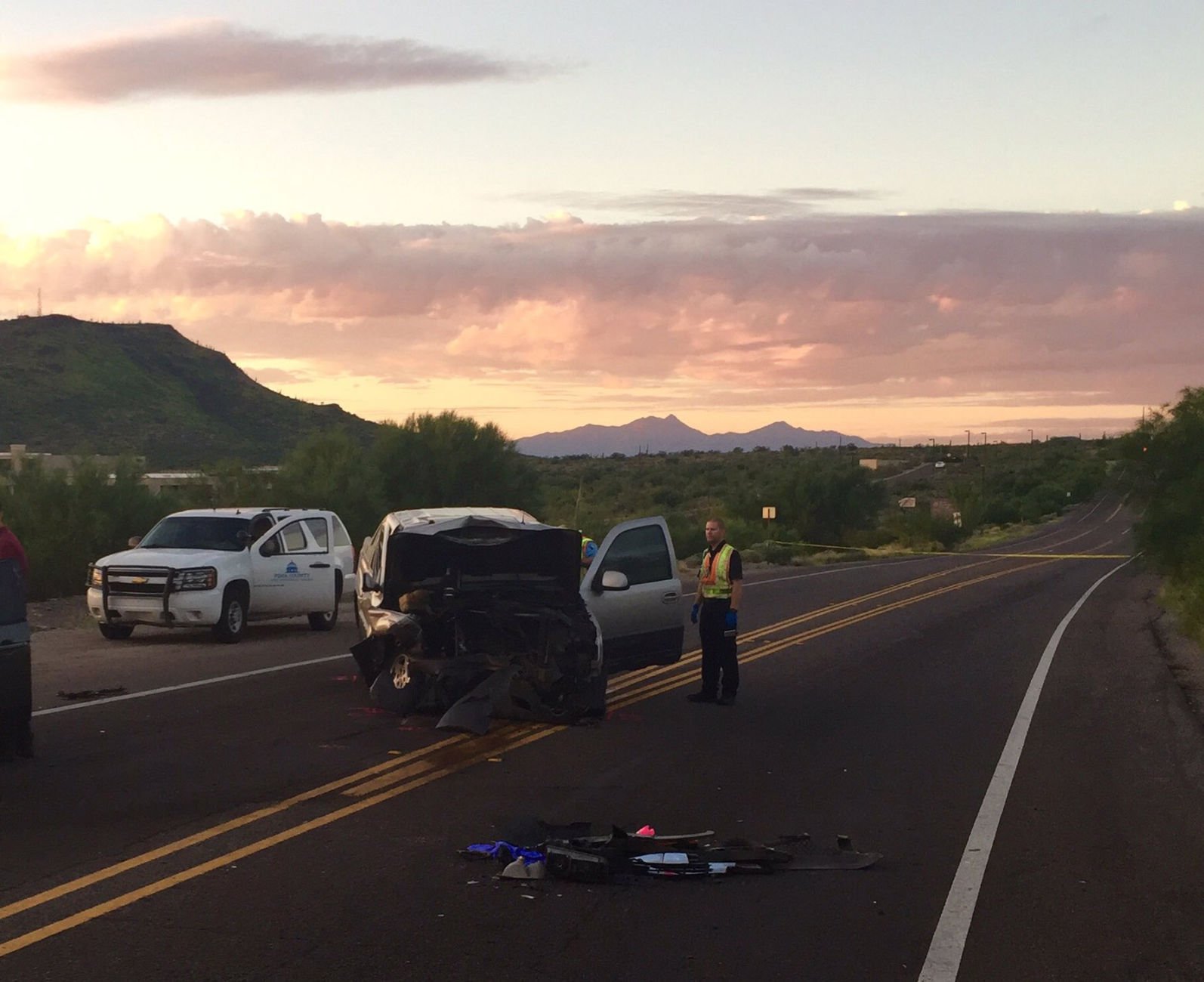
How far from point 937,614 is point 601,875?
22.0 meters

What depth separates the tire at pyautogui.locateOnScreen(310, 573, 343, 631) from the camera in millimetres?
22375

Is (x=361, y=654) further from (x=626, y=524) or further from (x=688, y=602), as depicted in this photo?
(x=688, y=602)

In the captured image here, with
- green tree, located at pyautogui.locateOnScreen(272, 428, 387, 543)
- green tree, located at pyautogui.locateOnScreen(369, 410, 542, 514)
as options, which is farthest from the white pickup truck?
green tree, located at pyautogui.locateOnScreen(369, 410, 542, 514)

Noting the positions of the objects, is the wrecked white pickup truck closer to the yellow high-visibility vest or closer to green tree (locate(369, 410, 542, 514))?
the yellow high-visibility vest

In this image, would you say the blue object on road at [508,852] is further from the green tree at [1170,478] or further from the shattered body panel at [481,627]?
the green tree at [1170,478]

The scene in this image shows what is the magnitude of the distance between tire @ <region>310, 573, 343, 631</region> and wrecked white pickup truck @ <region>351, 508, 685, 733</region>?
718 centimetres

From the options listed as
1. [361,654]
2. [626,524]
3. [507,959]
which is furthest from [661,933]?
[626,524]

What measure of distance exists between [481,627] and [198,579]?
7.65 meters

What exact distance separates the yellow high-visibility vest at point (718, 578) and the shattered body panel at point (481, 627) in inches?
57.9

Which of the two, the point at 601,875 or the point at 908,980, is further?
the point at 601,875

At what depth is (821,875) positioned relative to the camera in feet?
26.2

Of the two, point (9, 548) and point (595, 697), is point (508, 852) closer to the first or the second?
point (595, 697)

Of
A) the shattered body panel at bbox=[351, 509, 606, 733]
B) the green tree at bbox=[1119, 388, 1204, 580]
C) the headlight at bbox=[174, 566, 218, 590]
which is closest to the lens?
the shattered body panel at bbox=[351, 509, 606, 733]

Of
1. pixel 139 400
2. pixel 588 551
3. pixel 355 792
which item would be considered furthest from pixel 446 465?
pixel 139 400
